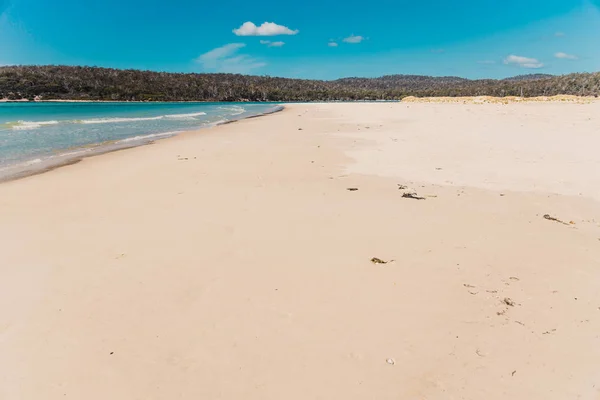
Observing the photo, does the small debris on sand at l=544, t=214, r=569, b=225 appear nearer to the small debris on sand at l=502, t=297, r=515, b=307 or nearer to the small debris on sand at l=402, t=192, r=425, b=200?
the small debris on sand at l=402, t=192, r=425, b=200

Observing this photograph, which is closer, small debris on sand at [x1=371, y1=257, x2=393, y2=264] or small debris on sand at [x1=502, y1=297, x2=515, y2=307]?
small debris on sand at [x1=502, y1=297, x2=515, y2=307]

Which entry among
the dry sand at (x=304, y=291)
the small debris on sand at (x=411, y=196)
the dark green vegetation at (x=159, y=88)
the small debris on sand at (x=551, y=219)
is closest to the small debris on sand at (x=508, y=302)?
the dry sand at (x=304, y=291)

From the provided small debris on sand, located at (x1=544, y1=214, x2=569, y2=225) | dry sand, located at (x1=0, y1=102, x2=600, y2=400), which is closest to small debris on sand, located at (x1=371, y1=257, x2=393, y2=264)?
dry sand, located at (x1=0, y1=102, x2=600, y2=400)

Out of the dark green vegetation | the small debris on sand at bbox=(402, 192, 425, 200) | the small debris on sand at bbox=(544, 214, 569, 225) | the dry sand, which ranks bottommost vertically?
the dry sand

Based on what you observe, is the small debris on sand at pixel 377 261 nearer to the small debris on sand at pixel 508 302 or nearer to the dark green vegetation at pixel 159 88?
the small debris on sand at pixel 508 302

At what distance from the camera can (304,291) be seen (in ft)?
13.4

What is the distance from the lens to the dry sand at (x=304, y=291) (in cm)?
284

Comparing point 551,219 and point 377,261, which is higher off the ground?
point 551,219

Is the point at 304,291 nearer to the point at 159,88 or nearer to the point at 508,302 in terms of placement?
the point at 508,302

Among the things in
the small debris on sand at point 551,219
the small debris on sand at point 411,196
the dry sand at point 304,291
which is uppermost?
the small debris on sand at point 411,196

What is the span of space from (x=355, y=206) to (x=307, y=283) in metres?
3.05

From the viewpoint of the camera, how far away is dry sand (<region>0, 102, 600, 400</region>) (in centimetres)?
284

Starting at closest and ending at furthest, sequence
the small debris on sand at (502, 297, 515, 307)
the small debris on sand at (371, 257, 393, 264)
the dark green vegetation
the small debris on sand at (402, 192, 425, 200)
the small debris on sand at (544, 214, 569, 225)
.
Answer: the small debris on sand at (502, 297, 515, 307)
the small debris on sand at (371, 257, 393, 264)
the small debris on sand at (544, 214, 569, 225)
the small debris on sand at (402, 192, 425, 200)
the dark green vegetation

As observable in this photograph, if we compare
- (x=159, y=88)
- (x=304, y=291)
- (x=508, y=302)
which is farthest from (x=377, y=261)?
(x=159, y=88)
